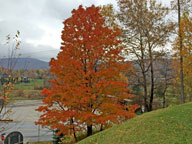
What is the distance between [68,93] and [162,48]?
1043cm

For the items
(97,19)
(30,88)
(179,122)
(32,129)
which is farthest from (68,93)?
(30,88)

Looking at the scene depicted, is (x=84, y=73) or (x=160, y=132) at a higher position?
(x=84, y=73)

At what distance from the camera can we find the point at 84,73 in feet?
28.4

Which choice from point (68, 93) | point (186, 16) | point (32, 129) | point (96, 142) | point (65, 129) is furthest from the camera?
point (32, 129)

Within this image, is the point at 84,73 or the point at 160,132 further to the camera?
the point at 84,73

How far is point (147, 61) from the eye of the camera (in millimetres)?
15164

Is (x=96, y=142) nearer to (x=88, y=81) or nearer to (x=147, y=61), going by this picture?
(x=88, y=81)

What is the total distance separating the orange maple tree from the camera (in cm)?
861

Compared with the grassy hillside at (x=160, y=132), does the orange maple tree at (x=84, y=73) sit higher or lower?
higher

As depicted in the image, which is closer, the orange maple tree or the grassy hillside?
the grassy hillside

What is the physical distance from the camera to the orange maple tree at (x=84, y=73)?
339 inches

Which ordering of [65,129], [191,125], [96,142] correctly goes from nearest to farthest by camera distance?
[191,125]
[96,142]
[65,129]

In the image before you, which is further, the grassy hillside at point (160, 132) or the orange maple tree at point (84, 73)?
the orange maple tree at point (84, 73)

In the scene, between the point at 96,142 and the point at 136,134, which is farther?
the point at 96,142
